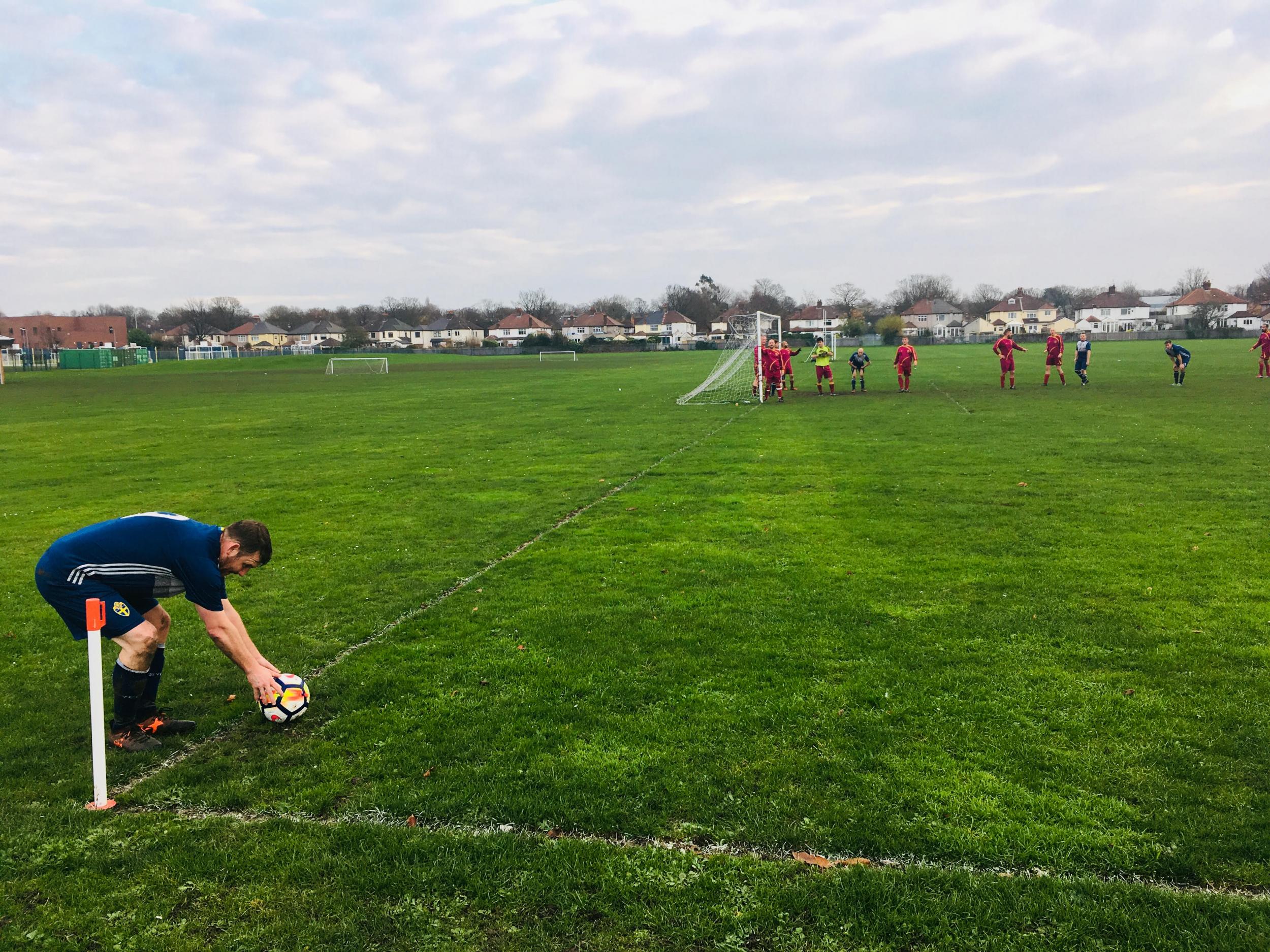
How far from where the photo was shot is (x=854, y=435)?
1927 centimetres

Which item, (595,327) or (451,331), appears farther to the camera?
(451,331)

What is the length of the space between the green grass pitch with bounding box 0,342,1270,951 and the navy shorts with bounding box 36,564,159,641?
842mm

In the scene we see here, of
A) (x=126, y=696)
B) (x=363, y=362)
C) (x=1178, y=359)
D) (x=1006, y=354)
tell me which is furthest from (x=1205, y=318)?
(x=126, y=696)

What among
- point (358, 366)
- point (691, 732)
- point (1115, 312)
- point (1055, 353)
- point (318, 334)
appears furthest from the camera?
point (318, 334)

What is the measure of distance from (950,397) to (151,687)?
2681 cm

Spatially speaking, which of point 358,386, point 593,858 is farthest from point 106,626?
point 358,386

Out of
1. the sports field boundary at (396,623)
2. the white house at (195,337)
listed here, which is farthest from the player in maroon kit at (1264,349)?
the white house at (195,337)

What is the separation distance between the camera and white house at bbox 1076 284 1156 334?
463ft

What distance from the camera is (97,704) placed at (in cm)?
452

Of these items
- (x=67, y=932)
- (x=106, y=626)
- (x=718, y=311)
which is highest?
(x=718, y=311)

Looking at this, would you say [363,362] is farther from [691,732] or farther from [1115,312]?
[1115,312]

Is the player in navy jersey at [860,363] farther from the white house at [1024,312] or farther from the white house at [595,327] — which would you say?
the white house at [1024,312]

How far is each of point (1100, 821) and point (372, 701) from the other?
4576 mm

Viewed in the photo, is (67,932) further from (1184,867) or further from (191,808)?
(1184,867)
